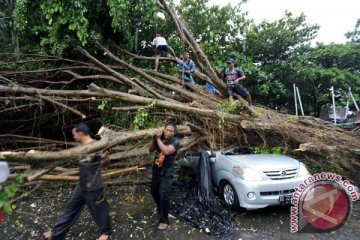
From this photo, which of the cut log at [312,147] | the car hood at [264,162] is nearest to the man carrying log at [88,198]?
the car hood at [264,162]

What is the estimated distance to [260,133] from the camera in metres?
5.67

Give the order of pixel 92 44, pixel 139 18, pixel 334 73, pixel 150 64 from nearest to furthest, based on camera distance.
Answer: pixel 92 44
pixel 139 18
pixel 150 64
pixel 334 73

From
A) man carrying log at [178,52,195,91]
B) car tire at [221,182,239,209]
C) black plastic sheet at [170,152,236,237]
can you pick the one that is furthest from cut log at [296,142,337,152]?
man carrying log at [178,52,195,91]

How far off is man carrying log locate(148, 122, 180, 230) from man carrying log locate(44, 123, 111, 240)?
83cm

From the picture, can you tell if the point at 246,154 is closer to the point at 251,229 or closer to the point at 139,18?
the point at 251,229

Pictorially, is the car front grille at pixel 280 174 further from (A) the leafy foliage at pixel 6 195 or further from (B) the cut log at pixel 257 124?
(A) the leafy foliage at pixel 6 195

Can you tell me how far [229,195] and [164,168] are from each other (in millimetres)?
1504

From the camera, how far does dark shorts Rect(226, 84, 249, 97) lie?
22.7 ft

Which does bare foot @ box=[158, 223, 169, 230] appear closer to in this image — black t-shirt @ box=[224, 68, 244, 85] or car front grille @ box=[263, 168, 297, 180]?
car front grille @ box=[263, 168, 297, 180]

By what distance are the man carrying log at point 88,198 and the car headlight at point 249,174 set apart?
7.43 ft

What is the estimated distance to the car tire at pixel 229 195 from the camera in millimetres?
5022

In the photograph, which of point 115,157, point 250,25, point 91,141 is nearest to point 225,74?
point 115,157

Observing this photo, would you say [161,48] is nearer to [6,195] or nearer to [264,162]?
[264,162]

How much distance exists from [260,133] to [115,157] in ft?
8.92
